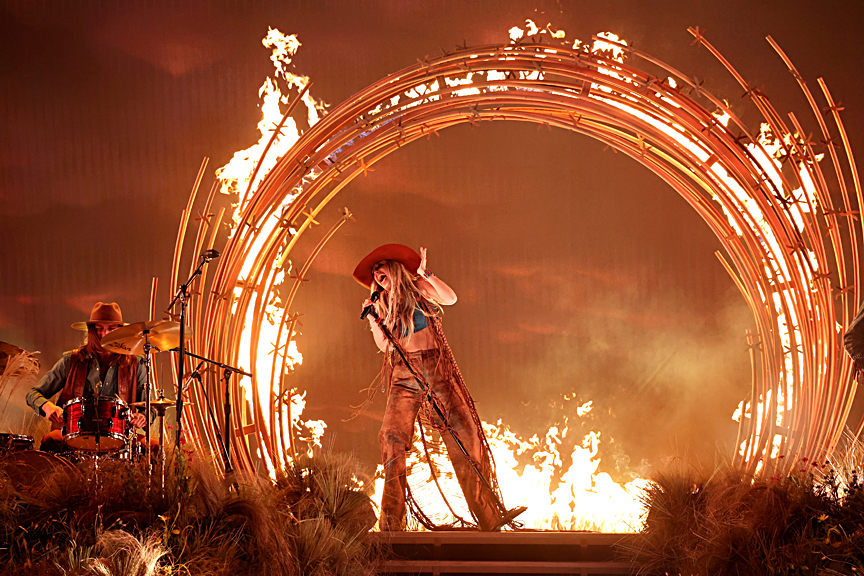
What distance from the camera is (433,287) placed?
4.87 meters

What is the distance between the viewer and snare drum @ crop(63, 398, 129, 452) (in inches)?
179

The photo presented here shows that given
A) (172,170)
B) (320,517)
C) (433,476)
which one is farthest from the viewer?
(172,170)

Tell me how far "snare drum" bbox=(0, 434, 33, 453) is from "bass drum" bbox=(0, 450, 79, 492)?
0.30 meters

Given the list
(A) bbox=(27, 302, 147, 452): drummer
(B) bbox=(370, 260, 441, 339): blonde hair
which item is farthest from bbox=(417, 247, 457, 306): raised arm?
(A) bbox=(27, 302, 147, 452): drummer

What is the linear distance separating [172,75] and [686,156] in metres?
4.64

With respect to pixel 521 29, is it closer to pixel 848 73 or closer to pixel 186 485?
pixel 848 73

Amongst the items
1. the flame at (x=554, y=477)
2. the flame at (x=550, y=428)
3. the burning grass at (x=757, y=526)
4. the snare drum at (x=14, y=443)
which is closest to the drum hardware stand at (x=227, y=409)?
the flame at (x=550, y=428)

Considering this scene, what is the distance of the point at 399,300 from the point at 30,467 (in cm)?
232

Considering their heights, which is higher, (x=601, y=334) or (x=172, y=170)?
(x=172, y=170)

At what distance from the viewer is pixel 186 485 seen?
3.57 m

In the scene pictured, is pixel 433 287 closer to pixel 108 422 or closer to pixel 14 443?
pixel 108 422

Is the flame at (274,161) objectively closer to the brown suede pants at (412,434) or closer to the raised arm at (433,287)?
the raised arm at (433,287)

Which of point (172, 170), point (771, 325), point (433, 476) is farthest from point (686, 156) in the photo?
point (172, 170)

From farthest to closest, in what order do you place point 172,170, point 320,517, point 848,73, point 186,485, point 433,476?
point 172,170 < point 848,73 < point 433,476 < point 320,517 < point 186,485
